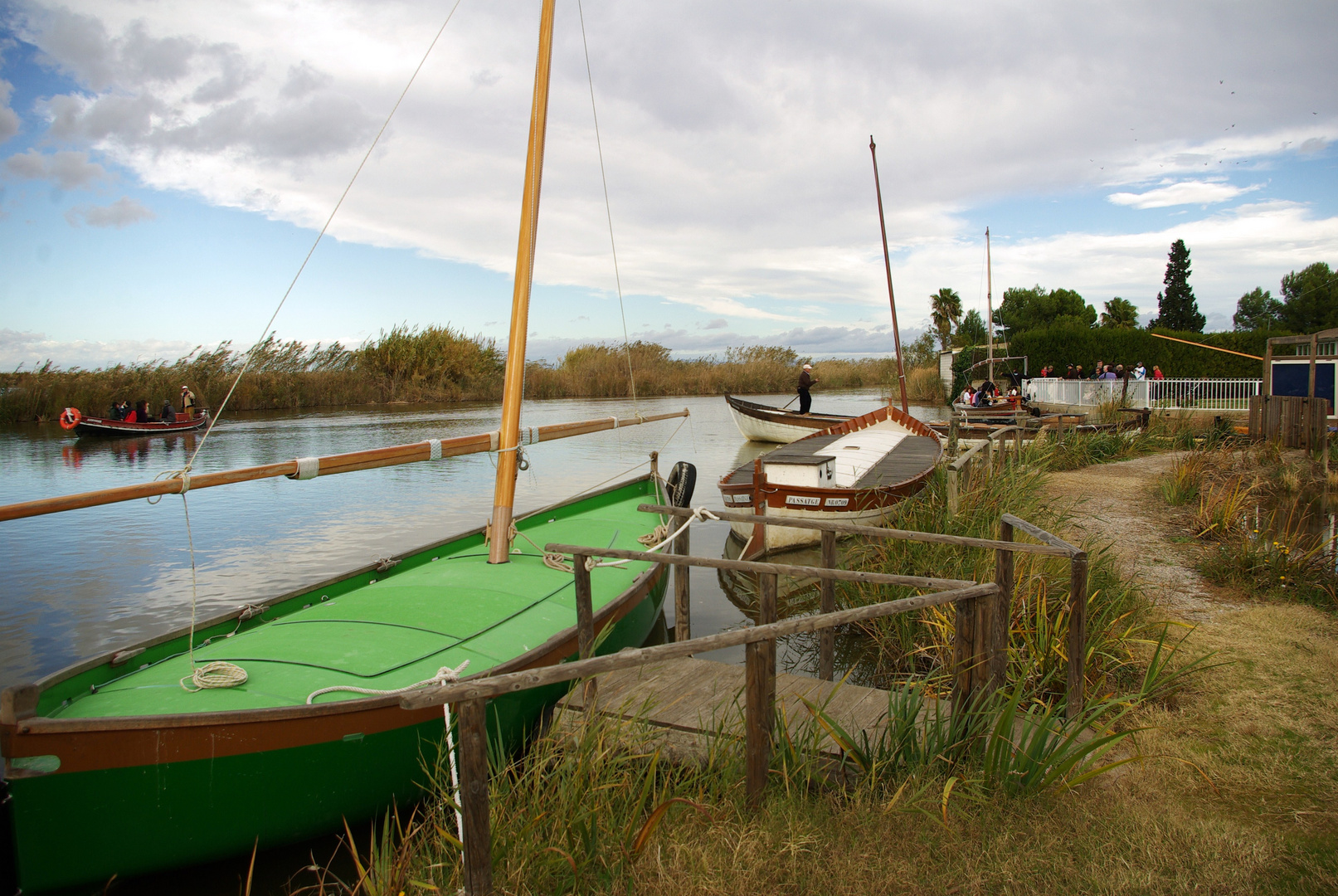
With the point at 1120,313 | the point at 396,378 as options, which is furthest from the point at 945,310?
the point at 396,378

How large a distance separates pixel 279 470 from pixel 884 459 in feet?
33.1

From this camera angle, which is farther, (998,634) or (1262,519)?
(1262,519)

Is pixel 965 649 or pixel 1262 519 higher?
pixel 965 649

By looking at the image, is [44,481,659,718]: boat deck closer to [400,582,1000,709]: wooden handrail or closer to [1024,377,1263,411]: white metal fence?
[400,582,1000,709]: wooden handrail

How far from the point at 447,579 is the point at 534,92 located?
427cm

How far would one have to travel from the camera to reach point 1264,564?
266 inches

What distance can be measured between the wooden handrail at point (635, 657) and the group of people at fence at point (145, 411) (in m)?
27.9

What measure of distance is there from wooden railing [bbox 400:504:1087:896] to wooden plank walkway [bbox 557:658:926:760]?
0.55ft

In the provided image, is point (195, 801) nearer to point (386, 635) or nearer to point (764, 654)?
point (386, 635)

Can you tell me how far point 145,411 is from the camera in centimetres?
2562

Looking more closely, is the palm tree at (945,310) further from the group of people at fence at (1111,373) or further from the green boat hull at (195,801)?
the green boat hull at (195,801)

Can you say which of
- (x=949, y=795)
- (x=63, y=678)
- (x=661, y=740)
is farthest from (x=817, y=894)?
(x=63, y=678)

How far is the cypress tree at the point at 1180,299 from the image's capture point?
230 ft

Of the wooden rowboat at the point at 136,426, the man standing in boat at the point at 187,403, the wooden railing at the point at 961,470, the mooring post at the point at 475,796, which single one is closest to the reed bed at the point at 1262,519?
the wooden railing at the point at 961,470
